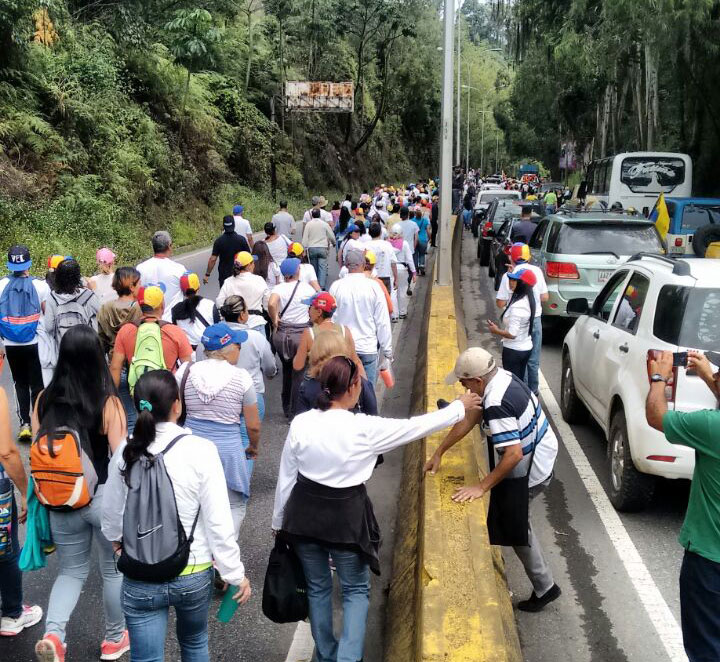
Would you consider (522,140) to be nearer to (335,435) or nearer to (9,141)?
(9,141)

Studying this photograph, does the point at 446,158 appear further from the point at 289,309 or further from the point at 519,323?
the point at 519,323

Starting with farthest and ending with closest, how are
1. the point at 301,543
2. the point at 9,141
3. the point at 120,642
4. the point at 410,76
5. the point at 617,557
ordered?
the point at 410,76, the point at 9,141, the point at 617,557, the point at 120,642, the point at 301,543

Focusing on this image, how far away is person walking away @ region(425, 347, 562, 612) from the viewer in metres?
4.61

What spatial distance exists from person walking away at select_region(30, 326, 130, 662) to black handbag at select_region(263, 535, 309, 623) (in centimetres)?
90

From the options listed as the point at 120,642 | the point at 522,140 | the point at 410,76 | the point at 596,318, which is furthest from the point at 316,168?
the point at 120,642

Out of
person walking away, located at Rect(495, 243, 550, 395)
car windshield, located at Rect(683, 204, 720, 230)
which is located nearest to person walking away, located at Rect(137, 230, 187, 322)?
person walking away, located at Rect(495, 243, 550, 395)

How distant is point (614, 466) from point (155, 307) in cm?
368

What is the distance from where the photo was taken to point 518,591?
17.8ft

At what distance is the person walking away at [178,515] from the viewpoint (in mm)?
3502

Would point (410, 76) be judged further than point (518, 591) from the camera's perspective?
Yes

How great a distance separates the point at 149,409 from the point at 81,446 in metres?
0.80

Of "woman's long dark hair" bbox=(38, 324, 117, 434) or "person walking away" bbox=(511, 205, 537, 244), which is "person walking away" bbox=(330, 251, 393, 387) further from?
"person walking away" bbox=(511, 205, 537, 244)

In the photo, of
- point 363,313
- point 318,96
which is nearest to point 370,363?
point 363,313

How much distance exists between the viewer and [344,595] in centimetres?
407
